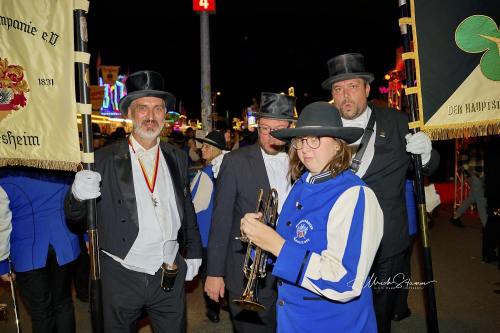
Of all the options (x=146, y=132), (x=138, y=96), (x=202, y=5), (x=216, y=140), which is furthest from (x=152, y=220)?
(x=202, y=5)

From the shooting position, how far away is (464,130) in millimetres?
2936

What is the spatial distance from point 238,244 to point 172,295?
73cm

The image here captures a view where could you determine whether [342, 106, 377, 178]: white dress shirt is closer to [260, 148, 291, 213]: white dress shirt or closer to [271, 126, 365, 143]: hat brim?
[260, 148, 291, 213]: white dress shirt

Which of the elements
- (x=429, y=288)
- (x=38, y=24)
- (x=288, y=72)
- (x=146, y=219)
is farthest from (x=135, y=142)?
(x=288, y=72)

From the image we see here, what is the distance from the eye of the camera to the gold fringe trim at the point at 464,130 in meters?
2.85

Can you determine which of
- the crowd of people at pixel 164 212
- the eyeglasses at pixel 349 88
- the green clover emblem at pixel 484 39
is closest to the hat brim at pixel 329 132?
the crowd of people at pixel 164 212

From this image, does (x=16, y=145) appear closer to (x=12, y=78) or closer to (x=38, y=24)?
(x=12, y=78)

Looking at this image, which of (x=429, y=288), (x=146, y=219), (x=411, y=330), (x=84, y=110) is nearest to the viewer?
(x=84, y=110)

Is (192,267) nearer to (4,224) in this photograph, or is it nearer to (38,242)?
(38,242)

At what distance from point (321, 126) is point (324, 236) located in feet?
2.15

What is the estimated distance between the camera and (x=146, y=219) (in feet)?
11.4

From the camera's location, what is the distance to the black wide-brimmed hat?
7.93 feet

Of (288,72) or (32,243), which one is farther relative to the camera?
(288,72)

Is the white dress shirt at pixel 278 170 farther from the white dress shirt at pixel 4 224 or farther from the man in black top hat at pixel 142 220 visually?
the white dress shirt at pixel 4 224
